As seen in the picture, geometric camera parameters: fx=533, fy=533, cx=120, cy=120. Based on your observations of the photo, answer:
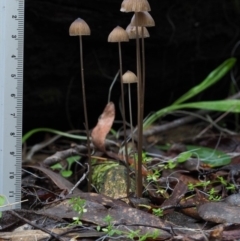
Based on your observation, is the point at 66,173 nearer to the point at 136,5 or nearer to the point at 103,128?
the point at 103,128

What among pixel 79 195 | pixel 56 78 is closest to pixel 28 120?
pixel 56 78

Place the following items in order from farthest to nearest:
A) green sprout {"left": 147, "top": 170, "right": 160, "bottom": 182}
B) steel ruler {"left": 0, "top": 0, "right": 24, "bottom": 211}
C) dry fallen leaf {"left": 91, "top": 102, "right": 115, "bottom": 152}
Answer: dry fallen leaf {"left": 91, "top": 102, "right": 115, "bottom": 152}, green sprout {"left": 147, "top": 170, "right": 160, "bottom": 182}, steel ruler {"left": 0, "top": 0, "right": 24, "bottom": 211}

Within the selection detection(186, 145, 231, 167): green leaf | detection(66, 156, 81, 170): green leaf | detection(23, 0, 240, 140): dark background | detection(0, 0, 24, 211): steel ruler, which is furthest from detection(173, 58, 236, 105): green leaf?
detection(0, 0, 24, 211): steel ruler

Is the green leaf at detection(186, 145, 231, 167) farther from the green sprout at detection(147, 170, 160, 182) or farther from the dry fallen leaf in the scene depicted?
the dry fallen leaf

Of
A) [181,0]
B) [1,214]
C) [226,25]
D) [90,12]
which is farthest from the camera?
[226,25]

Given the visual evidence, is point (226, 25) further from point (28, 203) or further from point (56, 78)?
point (28, 203)

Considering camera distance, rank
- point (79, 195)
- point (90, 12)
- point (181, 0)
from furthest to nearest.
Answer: point (181, 0) < point (90, 12) < point (79, 195)
